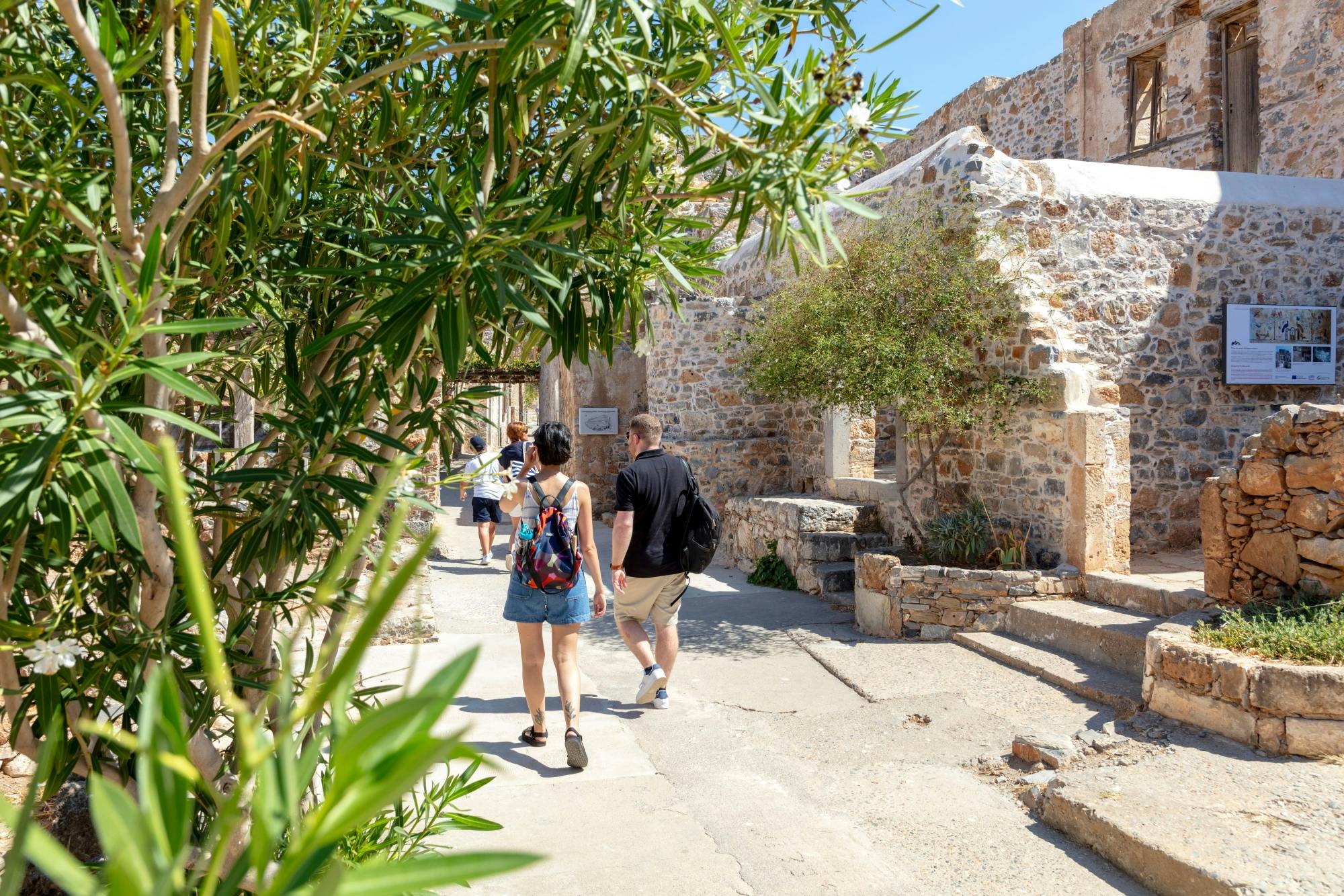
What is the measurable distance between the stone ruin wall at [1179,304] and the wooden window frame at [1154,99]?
4.21 m

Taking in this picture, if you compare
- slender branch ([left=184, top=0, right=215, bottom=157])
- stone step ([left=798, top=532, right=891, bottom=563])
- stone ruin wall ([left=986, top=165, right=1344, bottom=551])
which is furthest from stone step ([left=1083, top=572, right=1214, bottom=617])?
slender branch ([left=184, top=0, right=215, bottom=157])

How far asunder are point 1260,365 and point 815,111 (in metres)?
8.79

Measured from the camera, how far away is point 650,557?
531cm

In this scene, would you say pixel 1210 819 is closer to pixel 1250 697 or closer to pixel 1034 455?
pixel 1250 697

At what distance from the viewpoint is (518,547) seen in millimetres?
4551

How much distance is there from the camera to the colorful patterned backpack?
445cm

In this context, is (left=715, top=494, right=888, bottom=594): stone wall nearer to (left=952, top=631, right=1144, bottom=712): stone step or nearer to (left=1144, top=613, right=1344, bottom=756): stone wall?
(left=952, top=631, right=1144, bottom=712): stone step

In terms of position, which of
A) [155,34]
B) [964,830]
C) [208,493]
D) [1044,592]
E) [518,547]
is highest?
[155,34]

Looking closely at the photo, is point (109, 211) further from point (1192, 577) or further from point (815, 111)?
point (1192, 577)

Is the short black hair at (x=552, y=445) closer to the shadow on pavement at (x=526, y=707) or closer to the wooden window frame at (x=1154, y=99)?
the shadow on pavement at (x=526, y=707)

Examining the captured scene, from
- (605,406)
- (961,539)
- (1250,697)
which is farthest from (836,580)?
(605,406)

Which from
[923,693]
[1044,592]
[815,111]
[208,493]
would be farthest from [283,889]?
[1044,592]

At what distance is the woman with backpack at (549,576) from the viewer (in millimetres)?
4469

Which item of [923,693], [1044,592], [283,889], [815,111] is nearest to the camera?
[283,889]
